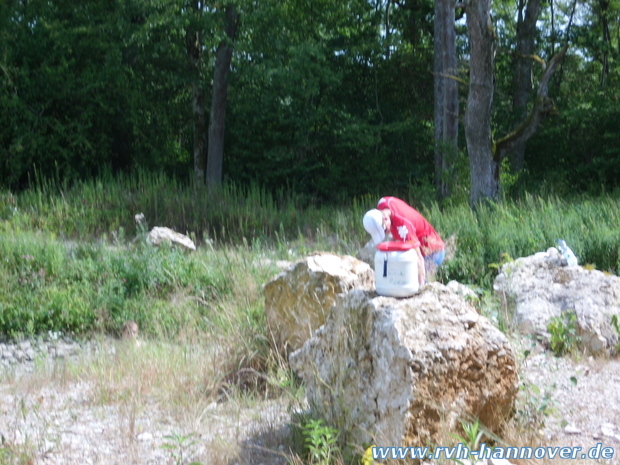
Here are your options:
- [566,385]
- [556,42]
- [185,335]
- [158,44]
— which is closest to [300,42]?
[158,44]

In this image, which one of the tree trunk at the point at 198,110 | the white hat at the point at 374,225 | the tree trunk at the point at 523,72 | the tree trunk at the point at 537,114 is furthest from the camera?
the tree trunk at the point at 523,72

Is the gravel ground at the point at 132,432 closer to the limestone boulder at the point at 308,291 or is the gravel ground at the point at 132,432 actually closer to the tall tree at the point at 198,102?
the limestone boulder at the point at 308,291

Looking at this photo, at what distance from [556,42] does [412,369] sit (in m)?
22.0

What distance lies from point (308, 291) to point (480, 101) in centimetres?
755

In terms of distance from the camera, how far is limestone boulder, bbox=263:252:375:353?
5.81 metres

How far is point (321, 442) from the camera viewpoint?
391cm

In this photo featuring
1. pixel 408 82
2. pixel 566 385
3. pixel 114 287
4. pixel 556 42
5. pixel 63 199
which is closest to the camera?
pixel 566 385

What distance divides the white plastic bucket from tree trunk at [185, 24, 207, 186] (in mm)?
15006

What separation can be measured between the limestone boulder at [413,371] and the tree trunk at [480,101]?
8522 millimetres

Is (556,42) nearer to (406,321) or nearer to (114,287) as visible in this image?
(114,287)

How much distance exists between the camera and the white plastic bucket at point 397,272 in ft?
13.2

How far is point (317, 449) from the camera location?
12.4 ft

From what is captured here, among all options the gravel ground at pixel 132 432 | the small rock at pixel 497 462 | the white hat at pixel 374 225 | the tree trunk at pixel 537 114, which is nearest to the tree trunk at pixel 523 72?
the tree trunk at pixel 537 114

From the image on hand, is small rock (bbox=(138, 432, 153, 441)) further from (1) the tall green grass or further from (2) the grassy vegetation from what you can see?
(1) the tall green grass
